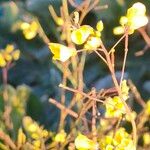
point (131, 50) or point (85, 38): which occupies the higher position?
point (131, 50)

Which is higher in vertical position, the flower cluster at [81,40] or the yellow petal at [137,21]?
the yellow petal at [137,21]

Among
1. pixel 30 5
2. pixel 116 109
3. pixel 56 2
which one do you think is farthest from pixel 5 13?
pixel 116 109

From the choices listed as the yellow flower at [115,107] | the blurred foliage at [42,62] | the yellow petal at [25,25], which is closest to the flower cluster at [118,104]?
the yellow flower at [115,107]

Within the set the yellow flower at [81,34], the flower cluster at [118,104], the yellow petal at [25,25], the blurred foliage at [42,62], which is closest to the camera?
the yellow flower at [81,34]

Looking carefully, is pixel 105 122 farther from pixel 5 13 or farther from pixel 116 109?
pixel 5 13

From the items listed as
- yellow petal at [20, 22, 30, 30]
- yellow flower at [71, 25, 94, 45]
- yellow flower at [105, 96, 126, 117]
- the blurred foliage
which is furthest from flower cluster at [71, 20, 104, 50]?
the blurred foliage

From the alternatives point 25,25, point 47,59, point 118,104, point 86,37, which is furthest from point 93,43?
point 47,59

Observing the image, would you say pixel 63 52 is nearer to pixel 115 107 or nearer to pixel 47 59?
pixel 115 107

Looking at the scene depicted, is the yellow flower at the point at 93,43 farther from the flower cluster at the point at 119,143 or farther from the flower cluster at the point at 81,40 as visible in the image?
the flower cluster at the point at 119,143
